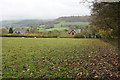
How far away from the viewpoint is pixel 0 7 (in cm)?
217

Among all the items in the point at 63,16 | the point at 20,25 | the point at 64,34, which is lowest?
the point at 64,34

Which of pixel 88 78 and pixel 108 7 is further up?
pixel 108 7

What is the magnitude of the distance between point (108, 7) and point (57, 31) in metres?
2.35

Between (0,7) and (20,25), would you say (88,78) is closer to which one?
(0,7)

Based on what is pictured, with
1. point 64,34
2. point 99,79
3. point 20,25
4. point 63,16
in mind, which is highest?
point 63,16

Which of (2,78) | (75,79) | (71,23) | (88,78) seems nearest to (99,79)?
(88,78)

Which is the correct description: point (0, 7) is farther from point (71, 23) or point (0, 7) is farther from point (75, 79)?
point (71, 23)

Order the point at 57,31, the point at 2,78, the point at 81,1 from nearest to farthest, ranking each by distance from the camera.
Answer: the point at 2,78
the point at 81,1
the point at 57,31

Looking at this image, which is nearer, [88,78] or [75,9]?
[88,78]

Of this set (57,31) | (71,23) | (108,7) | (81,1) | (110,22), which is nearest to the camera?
(81,1)

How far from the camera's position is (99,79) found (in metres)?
2.10

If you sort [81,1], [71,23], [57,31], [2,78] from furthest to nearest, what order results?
[57,31]
[71,23]
[81,1]
[2,78]

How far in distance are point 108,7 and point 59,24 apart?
6.69ft

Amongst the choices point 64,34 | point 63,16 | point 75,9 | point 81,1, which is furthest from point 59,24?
point 81,1
